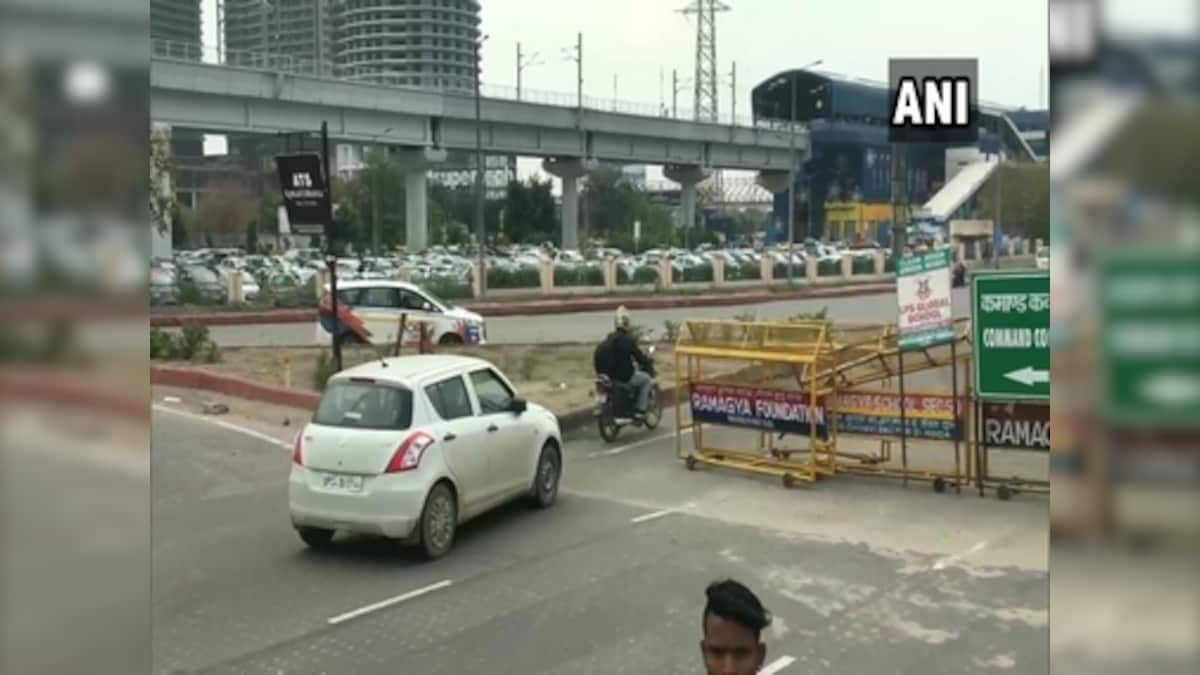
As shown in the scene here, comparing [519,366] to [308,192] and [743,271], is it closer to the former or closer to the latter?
[308,192]

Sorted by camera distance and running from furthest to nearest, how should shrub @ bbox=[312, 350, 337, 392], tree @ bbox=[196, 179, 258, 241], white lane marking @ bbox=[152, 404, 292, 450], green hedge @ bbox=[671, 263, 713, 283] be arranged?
green hedge @ bbox=[671, 263, 713, 283]
tree @ bbox=[196, 179, 258, 241]
shrub @ bbox=[312, 350, 337, 392]
white lane marking @ bbox=[152, 404, 292, 450]

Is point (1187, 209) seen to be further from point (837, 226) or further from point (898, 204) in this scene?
point (837, 226)

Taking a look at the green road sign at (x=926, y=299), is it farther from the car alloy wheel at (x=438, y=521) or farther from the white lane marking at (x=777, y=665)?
the car alloy wheel at (x=438, y=521)

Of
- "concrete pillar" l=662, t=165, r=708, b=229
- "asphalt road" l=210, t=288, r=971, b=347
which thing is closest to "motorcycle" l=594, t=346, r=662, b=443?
"asphalt road" l=210, t=288, r=971, b=347

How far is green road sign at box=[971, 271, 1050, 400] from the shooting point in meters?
6.34

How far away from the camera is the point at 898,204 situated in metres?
8.20

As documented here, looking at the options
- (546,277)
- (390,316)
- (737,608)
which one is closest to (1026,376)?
(737,608)

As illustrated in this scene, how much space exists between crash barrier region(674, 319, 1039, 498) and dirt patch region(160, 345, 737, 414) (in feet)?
7.67

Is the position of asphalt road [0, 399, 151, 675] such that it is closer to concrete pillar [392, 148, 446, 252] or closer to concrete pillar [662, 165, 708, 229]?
concrete pillar [662, 165, 708, 229]

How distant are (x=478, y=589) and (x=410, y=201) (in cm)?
2881

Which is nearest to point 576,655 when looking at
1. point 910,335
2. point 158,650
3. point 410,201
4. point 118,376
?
point 158,650

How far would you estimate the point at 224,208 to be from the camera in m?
24.9

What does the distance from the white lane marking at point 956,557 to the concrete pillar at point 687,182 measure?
18.7 metres

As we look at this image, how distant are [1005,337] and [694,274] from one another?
82.9 feet
